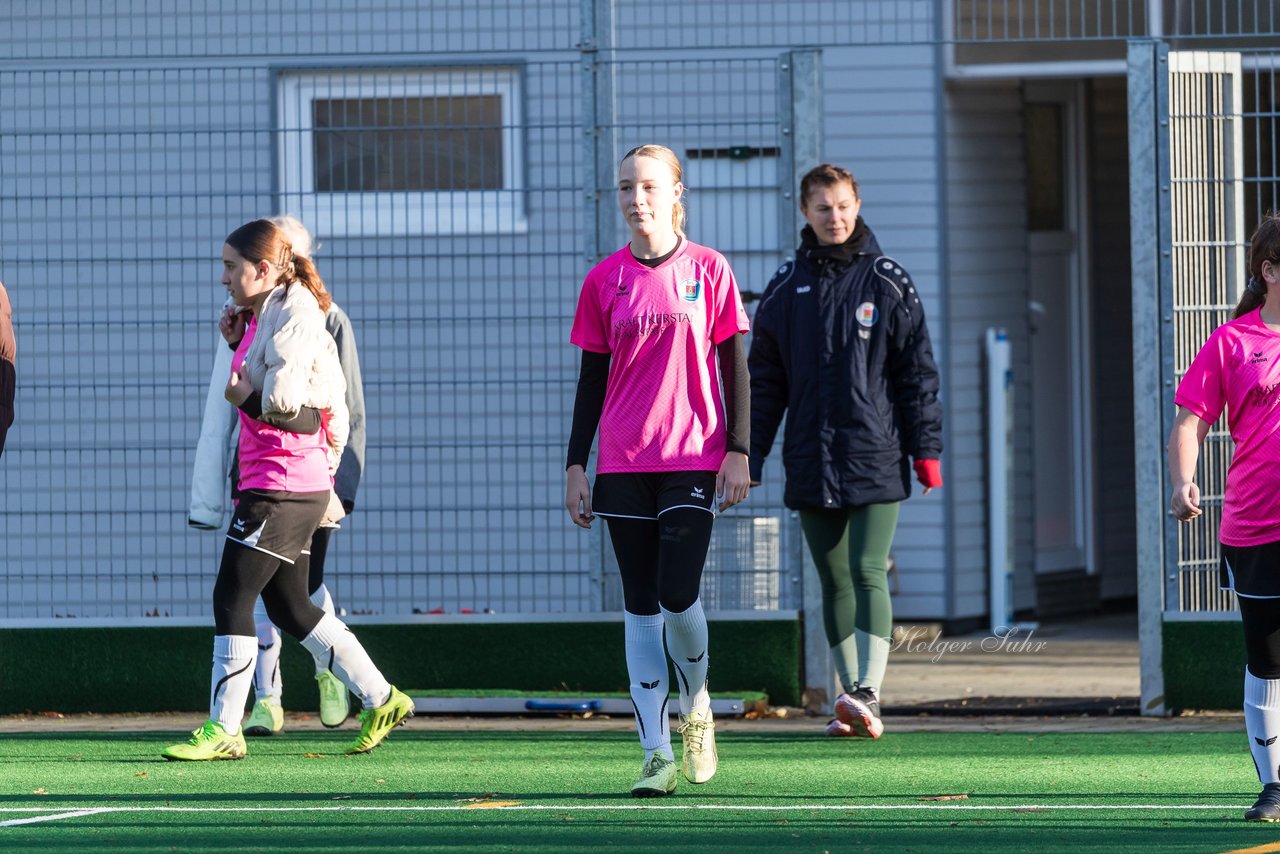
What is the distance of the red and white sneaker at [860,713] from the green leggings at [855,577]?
56 mm

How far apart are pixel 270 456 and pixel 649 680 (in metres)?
1.58

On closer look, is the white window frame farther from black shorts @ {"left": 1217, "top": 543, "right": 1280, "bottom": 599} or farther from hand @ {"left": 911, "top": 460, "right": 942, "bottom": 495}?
black shorts @ {"left": 1217, "top": 543, "right": 1280, "bottom": 599}

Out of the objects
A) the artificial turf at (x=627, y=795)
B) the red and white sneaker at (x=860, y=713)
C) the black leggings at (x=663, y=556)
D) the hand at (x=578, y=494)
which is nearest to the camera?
the artificial turf at (x=627, y=795)

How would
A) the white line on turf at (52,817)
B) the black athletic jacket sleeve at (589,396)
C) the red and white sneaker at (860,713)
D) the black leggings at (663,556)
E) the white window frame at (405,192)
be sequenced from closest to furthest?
the white line on turf at (52,817) < the black leggings at (663,556) < the black athletic jacket sleeve at (589,396) < the red and white sneaker at (860,713) < the white window frame at (405,192)

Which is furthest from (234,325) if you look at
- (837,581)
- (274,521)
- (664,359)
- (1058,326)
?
(1058,326)

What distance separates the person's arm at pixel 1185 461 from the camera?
5.25 meters

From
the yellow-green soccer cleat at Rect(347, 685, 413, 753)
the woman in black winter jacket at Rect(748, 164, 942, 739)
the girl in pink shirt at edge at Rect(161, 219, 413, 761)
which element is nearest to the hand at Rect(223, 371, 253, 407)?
the girl in pink shirt at edge at Rect(161, 219, 413, 761)

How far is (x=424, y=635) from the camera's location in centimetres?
857

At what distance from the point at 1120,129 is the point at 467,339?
5.85 metres

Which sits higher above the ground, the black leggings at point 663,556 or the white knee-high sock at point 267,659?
the black leggings at point 663,556

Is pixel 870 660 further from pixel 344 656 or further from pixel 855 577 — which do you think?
pixel 344 656

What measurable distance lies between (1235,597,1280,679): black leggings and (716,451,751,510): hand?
1.38 meters

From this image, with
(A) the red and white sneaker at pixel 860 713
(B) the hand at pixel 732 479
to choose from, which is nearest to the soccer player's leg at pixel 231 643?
(B) the hand at pixel 732 479

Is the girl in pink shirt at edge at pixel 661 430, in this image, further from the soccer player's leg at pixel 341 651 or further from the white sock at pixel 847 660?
the white sock at pixel 847 660
